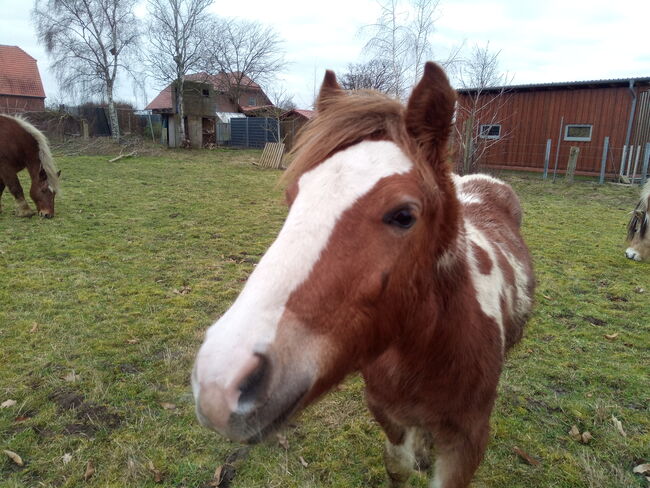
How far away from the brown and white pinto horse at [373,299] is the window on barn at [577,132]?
20.4m

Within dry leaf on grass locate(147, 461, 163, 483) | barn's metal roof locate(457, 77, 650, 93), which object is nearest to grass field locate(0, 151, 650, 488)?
dry leaf on grass locate(147, 461, 163, 483)

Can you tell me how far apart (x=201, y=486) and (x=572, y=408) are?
3.09 m

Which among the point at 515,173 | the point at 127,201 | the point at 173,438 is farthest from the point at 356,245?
the point at 515,173

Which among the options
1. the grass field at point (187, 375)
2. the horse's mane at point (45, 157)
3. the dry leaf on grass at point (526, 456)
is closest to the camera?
the grass field at point (187, 375)

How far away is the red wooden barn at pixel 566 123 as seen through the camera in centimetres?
1697

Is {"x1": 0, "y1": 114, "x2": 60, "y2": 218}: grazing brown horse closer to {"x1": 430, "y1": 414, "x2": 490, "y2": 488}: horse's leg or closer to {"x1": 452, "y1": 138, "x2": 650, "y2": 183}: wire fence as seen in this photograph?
{"x1": 430, "y1": 414, "x2": 490, "y2": 488}: horse's leg

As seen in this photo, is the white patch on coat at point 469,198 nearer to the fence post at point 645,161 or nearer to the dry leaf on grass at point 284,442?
the dry leaf on grass at point 284,442

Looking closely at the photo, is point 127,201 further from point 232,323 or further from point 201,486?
point 232,323

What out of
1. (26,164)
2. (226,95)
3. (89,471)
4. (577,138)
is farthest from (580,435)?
(226,95)

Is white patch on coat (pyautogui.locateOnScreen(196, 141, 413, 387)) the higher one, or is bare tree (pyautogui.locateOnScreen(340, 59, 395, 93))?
bare tree (pyautogui.locateOnScreen(340, 59, 395, 93))

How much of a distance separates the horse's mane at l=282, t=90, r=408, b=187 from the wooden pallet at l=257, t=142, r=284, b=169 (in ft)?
66.2

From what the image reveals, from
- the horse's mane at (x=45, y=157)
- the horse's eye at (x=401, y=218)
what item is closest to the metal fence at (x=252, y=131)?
the horse's mane at (x=45, y=157)

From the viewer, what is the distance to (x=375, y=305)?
137 cm

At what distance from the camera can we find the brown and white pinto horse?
1.13 metres
